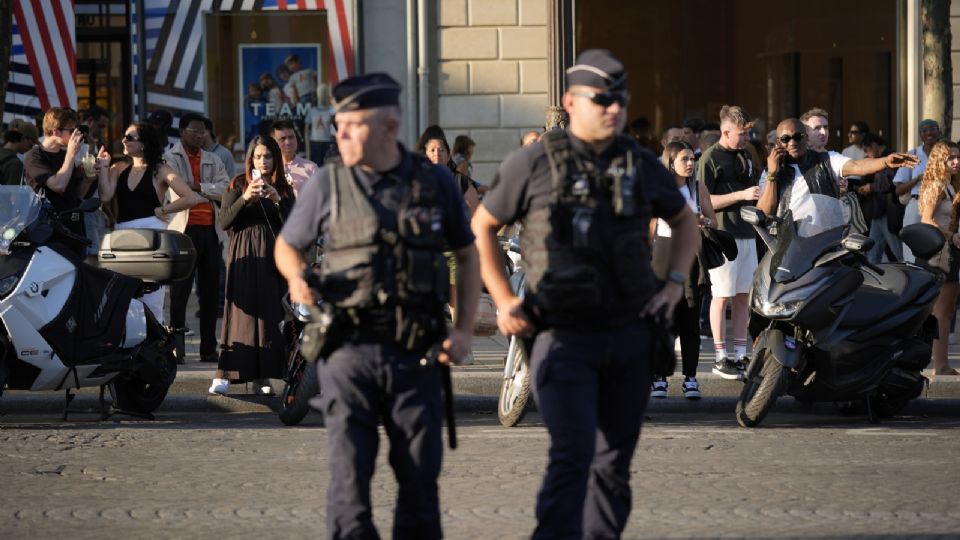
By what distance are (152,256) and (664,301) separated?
560 cm

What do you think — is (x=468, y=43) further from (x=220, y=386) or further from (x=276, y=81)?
(x=220, y=386)

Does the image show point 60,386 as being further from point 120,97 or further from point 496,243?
point 120,97

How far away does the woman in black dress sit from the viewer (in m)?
10.9

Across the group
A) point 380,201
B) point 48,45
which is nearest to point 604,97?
point 380,201

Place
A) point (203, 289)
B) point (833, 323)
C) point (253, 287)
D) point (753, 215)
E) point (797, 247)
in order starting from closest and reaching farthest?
point (833, 323), point (797, 247), point (753, 215), point (253, 287), point (203, 289)

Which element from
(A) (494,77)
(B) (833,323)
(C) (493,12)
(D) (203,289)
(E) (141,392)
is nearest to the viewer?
(B) (833,323)

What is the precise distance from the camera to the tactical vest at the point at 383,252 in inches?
213

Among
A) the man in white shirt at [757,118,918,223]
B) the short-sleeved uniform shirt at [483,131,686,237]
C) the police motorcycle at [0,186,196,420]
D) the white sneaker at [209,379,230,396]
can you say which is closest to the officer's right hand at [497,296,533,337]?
the short-sleeved uniform shirt at [483,131,686,237]

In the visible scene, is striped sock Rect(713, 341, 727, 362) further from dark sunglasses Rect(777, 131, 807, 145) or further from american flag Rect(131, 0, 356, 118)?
american flag Rect(131, 0, 356, 118)

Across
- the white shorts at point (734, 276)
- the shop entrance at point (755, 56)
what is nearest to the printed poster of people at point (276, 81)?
the shop entrance at point (755, 56)

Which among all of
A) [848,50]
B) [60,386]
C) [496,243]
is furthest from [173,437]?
[848,50]

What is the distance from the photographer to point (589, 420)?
548 cm

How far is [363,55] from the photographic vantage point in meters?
18.6

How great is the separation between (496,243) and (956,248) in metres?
6.83
